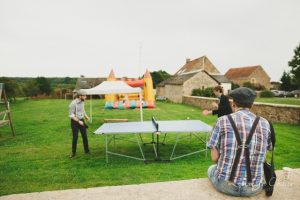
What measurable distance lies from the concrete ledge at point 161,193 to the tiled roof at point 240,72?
65.2 m

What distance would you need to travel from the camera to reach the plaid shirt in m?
2.96

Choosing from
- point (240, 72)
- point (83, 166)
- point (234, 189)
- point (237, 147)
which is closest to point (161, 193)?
point (234, 189)

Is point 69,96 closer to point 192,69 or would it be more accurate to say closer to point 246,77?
point 192,69

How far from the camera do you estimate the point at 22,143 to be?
32.5ft

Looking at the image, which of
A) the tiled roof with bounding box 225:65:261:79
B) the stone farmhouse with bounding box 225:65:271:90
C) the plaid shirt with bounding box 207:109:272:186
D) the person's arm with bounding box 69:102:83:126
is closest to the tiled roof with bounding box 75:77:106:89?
the stone farmhouse with bounding box 225:65:271:90

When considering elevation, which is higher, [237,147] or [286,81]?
[286,81]

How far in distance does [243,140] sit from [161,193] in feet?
4.08

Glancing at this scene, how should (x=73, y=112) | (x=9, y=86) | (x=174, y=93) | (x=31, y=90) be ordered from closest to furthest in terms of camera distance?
(x=73, y=112) → (x=9, y=86) → (x=174, y=93) → (x=31, y=90)

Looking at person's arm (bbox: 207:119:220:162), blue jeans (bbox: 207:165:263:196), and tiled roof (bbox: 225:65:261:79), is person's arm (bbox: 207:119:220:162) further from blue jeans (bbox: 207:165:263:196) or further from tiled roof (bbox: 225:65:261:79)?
tiled roof (bbox: 225:65:261:79)

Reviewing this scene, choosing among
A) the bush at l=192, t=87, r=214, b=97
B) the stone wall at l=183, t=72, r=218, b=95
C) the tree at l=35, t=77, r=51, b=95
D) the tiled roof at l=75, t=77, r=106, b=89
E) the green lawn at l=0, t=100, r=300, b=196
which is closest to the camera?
the green lawn at l=0, t=100, r=300, b=196

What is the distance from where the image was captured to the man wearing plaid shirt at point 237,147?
2.97 m

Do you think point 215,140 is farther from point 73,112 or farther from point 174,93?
point 174,93

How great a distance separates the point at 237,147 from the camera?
2.96 metres

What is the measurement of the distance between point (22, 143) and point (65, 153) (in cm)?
270
